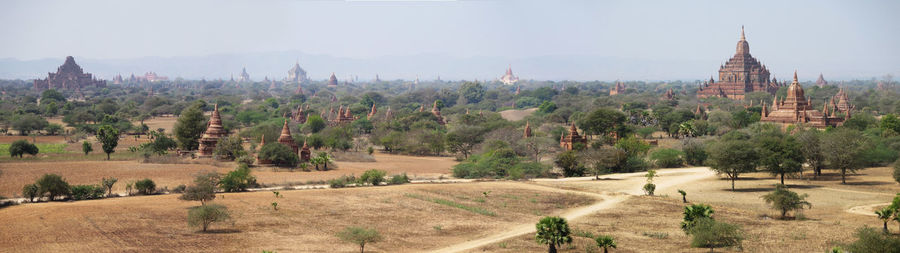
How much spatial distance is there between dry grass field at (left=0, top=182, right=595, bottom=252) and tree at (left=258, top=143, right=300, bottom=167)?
1237 centimetres

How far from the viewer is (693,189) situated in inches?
1681

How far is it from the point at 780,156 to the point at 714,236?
61.8 feet

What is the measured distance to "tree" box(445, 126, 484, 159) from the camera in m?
64.8

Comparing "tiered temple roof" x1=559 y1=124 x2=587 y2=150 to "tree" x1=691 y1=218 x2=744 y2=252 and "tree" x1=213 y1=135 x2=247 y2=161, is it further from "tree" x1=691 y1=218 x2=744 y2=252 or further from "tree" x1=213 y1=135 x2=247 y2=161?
"tree" x1=691 y1=218 x2=744 y2=252

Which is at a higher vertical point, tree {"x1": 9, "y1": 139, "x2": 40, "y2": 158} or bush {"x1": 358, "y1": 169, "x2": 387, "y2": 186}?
tree {"x1": 9, "y1": 139, "x2": 40, "y2": 158}

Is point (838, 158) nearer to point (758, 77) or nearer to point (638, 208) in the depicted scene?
point (638, 208)

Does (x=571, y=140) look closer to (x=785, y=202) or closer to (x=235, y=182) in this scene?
(x=785, y=202)

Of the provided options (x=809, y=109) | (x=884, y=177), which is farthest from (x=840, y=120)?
(x=884, y=177)

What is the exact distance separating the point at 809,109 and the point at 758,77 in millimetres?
52361

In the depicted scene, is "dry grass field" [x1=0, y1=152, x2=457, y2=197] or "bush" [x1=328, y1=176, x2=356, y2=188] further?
"bush" [x1=328, y1=176, x2=356, y2=188]

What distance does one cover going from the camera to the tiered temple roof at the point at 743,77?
124 meters

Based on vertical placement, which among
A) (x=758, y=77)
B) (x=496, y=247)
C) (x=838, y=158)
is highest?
(x=758, y=77)

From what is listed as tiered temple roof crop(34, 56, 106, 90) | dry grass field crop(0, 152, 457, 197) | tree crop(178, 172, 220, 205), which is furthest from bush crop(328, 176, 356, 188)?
tiered temple roof crop(34, 56, 106, 90)

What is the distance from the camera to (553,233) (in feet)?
84.4
